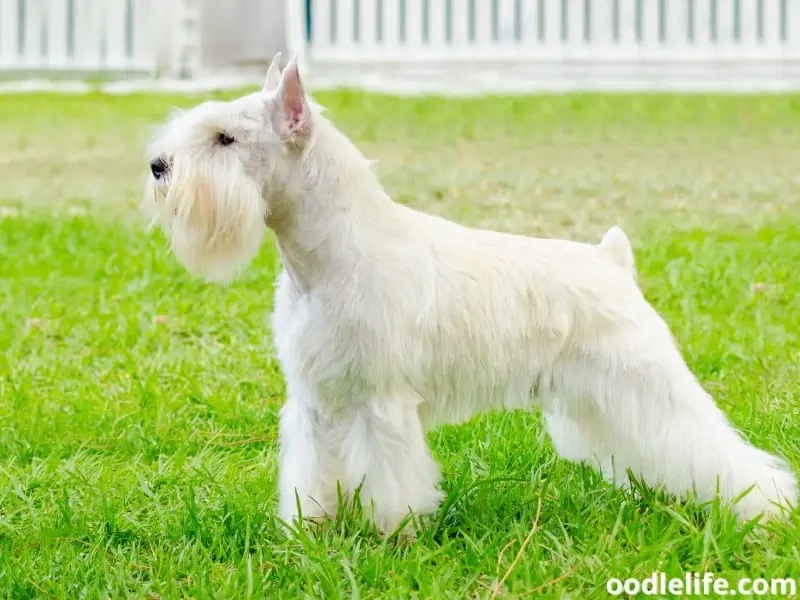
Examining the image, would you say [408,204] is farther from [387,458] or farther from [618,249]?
[387,458]

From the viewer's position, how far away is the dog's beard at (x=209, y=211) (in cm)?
349

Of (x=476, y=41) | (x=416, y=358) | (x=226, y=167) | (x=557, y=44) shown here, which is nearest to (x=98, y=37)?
(x=476, y=41)

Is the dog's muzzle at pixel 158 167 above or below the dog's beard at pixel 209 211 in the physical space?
above

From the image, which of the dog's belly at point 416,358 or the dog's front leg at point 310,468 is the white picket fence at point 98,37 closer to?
the dog's belly at point 416,358

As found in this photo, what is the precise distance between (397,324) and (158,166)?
889 millimetres

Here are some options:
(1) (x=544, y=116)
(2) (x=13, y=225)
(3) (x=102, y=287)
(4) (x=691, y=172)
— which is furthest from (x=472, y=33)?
(3) (x=102, y=287)

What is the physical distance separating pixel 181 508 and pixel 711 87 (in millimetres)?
14884

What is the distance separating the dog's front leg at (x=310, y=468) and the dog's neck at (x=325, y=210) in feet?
1.47

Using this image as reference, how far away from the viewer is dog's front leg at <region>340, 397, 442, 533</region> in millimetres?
3633

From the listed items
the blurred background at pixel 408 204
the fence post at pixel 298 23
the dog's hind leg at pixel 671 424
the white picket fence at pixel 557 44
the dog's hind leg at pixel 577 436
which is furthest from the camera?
the white picket fence at pixel 557 44

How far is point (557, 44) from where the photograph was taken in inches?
691

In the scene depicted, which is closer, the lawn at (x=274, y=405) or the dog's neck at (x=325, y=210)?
the lawn at (x=274, y=405)

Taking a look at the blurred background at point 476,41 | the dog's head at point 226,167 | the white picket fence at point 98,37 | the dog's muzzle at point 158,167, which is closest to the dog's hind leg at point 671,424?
the dog's head at point 226,167

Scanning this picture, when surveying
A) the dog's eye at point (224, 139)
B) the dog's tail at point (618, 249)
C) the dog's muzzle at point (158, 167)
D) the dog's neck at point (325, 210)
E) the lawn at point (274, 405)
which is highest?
the dog's eye at point (224, 139)
